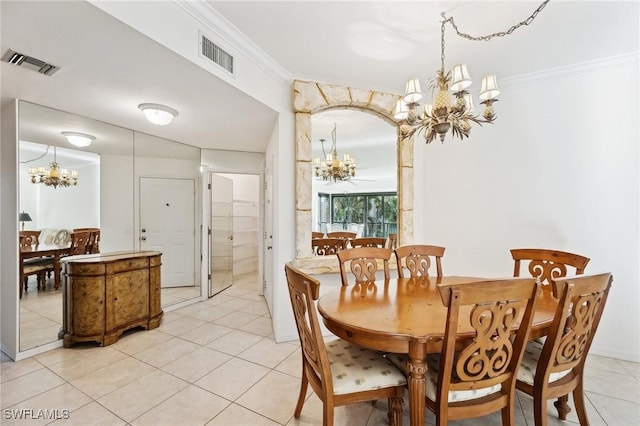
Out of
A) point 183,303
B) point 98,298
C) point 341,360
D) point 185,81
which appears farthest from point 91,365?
point 185,81

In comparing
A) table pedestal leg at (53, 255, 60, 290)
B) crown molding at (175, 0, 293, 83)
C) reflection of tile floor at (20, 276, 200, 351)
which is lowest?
reflection of tile floor at (20, 276, 200, 351)

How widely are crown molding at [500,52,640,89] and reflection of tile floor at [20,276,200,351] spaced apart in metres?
5.22

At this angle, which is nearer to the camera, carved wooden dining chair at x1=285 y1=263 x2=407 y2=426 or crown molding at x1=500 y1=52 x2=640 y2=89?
carved wooden dining chair at x1=285 y1=263 x2=407 y2=426

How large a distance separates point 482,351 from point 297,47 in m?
2.53

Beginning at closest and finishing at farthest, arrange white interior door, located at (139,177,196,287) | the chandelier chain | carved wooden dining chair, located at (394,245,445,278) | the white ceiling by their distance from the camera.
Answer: the white ceiling < the chandelier chain < carved wooden dining chair, located at (394,245,445,278) < white interior door, located at (139,177,196,287)

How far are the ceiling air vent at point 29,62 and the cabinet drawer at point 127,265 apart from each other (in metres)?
1.79

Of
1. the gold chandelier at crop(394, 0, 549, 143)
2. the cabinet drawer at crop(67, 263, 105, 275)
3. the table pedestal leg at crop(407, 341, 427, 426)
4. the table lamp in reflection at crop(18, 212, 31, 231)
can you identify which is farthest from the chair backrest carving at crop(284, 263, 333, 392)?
the table lamp in reflection at crop(18, 212, 31, 231)

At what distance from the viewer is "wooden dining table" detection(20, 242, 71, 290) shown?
259 cm

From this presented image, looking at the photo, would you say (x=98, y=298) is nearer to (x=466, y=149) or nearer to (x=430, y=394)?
(x=430, y=394)

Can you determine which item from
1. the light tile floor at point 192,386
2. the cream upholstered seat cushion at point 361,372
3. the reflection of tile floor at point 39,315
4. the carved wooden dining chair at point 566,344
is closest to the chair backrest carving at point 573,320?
the carved wooden dining chair at point 566,344

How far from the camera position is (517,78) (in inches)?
115

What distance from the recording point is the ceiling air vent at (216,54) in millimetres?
1990

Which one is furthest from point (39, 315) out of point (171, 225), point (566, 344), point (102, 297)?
point (566, 344)

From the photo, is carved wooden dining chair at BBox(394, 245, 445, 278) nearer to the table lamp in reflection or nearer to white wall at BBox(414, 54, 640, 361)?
white wall at BBox(414, 54, 640, 361)
